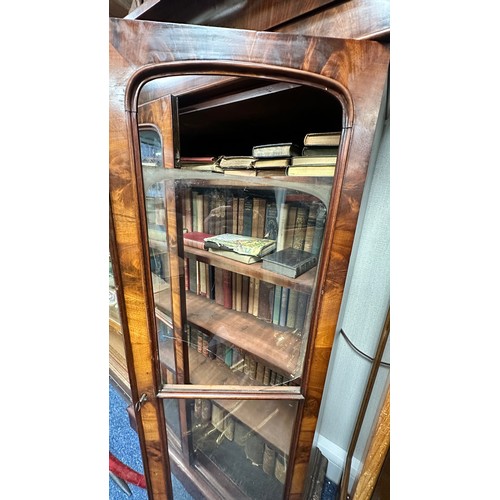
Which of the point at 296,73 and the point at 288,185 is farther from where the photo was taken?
the point at 288,185

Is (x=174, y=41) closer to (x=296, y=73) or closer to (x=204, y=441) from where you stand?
(x=296, y=73)

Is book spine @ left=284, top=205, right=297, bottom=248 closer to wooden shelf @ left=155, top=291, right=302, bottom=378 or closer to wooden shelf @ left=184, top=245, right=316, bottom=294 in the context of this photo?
wooden shelf @ left=184, top=245, right=316, bottom=294

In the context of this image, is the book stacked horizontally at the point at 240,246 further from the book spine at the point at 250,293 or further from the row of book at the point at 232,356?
the row of book at the point at 232,356

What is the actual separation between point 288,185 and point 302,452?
66 centimetres

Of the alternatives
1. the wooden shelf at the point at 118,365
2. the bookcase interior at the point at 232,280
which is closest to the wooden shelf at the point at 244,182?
the bookcase interior at the point at 232,280

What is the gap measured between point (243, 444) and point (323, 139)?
0.99 meters

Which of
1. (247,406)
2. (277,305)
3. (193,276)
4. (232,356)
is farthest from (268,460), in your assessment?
(193,276)

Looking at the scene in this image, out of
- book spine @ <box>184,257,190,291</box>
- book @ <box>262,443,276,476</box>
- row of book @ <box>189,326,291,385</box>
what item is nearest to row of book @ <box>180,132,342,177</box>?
book spine @ <box>184,257,190,291</box>

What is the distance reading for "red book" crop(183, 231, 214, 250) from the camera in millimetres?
636

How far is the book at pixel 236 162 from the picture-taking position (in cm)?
57

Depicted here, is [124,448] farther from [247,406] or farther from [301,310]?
[301,310]

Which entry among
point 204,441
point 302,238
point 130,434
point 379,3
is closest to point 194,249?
point 302,238

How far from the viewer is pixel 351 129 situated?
0.37m

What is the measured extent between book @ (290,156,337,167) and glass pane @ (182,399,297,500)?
2.14 feet
